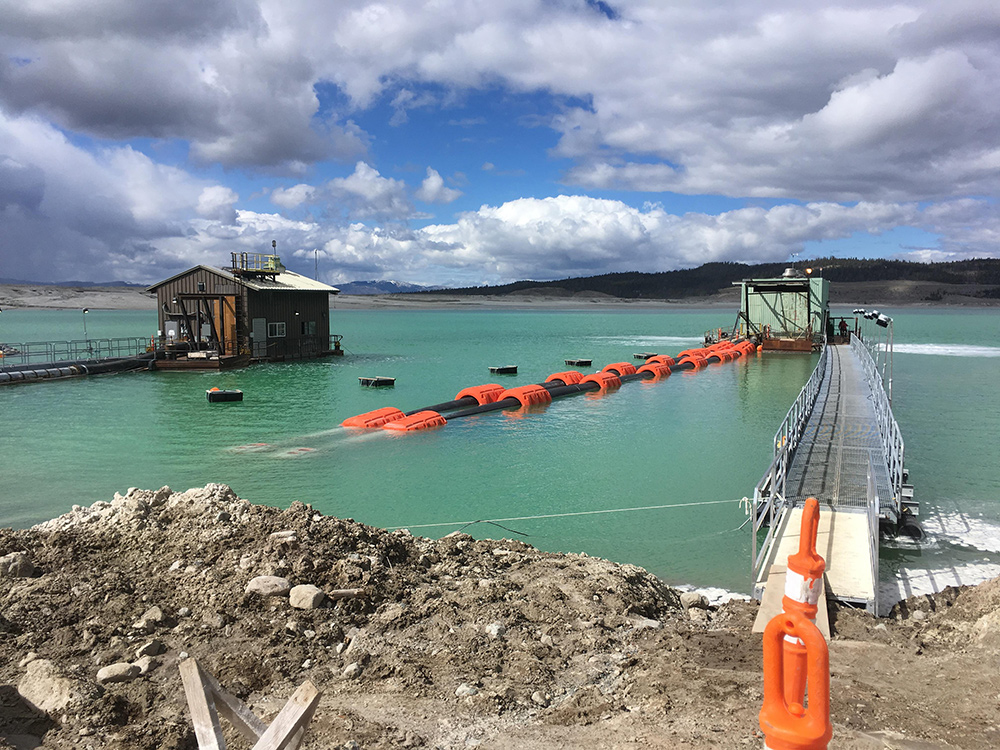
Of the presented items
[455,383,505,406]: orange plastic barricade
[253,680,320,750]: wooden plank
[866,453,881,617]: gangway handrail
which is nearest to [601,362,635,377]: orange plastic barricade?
[455,383,505,406]: orange plastic barricade

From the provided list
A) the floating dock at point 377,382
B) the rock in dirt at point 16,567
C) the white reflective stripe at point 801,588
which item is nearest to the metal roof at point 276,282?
the floating dock at point 377,382

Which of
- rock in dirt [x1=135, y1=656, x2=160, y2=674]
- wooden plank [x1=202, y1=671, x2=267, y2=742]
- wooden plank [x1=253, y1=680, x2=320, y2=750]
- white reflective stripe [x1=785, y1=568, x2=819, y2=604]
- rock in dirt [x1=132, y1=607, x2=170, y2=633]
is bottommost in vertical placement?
rock in dirt [x1=135, y1=656, x2=160, y2=674]

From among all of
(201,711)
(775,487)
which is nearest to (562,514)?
(775,487)

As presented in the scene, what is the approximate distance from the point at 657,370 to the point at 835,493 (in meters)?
28.6

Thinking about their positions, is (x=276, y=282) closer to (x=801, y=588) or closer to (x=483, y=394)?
(x=483, y=394)

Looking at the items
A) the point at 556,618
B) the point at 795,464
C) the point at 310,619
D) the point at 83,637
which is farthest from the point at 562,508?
the point at 83,637

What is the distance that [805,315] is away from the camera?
5450 cm

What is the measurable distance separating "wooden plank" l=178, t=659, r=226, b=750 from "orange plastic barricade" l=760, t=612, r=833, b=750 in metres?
3.20

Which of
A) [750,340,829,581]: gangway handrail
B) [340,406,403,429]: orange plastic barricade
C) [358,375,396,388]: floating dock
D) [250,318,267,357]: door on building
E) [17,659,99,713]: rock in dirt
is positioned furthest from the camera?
[250,318,267,357]: door on building

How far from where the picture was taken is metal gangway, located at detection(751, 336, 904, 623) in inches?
383

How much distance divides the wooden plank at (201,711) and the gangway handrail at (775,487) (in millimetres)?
7124

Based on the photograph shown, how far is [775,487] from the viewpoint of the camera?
1261 centimetres

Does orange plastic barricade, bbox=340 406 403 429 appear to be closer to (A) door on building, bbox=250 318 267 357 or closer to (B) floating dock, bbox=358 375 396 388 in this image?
(B) floating dock, bbox=358 375 396 388

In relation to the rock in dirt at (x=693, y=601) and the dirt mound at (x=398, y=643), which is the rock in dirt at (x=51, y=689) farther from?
the rock in dirt at (x=693, y=601)
